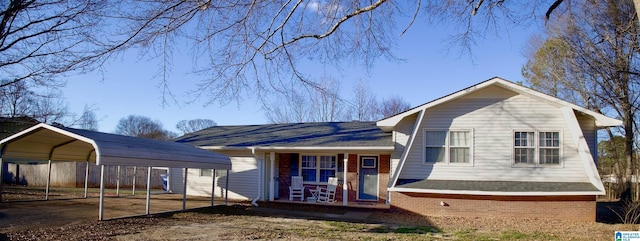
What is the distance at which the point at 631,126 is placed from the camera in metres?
23.7

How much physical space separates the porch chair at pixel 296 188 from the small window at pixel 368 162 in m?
2.39

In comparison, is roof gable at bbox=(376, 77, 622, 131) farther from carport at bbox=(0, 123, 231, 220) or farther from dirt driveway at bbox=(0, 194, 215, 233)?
dirt driveway at bbox=(0, 194, 215, 233)

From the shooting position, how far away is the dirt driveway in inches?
425

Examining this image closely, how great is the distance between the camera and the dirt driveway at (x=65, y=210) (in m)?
10.8

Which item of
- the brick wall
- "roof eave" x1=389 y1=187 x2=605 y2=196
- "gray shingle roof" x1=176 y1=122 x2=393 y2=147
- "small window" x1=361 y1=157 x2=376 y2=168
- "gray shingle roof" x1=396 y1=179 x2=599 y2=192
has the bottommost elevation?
the brick wall

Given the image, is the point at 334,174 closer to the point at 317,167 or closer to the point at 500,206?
the point at 317,167

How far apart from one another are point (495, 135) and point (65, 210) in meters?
12.5

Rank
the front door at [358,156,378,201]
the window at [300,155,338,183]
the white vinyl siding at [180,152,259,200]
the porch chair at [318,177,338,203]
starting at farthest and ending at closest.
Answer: the white vinyl siding at [180,152,259,200] → the window at [300,155,338,183] → the front door at [358,156,378,201] → the porch chair at [318,177,338,203]

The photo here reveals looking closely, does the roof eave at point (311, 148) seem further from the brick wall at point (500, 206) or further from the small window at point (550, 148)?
the small window at point (550, 148)

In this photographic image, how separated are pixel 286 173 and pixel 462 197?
6.87 metres

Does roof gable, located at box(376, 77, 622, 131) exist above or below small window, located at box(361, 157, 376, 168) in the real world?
above

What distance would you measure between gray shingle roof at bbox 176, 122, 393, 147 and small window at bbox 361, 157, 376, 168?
791 millimetres

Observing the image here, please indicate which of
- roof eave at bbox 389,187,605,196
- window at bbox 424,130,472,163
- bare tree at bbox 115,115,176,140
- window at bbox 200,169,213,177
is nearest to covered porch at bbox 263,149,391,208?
window at bbox 424,130,472,163

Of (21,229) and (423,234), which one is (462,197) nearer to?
(423,234)
